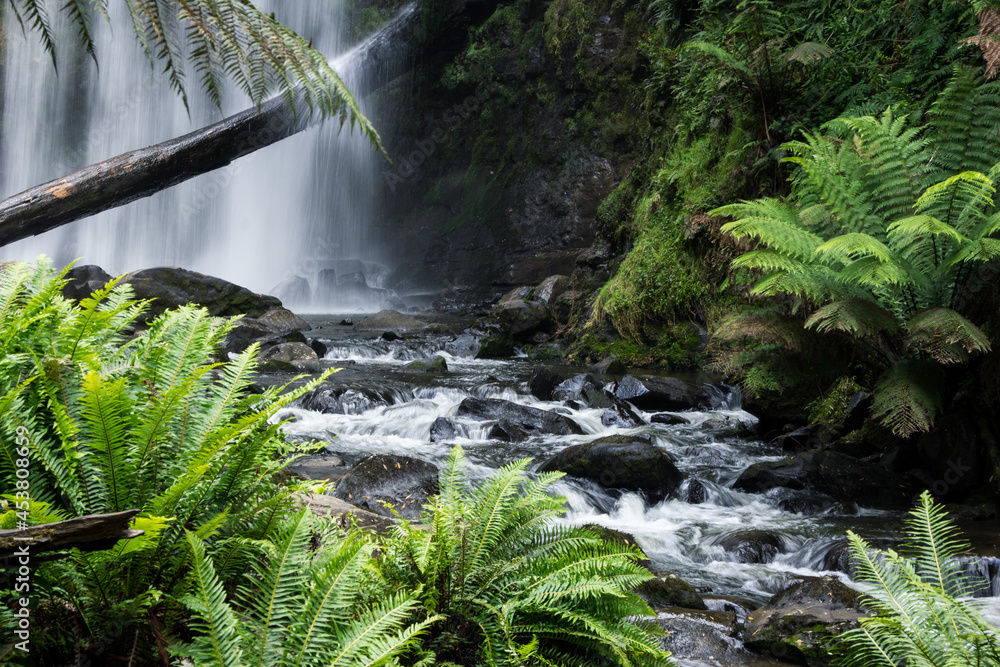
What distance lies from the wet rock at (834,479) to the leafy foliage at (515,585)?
3724 mm

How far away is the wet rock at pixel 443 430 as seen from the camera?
7.29m

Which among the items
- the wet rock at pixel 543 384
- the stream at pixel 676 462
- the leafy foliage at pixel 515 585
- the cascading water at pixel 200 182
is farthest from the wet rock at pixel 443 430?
the cascading water at pixel 200 182

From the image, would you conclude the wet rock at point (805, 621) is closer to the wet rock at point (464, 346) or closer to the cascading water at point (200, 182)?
the wet rock at point (464, 346)

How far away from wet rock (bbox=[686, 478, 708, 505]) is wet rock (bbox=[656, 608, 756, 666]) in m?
1.98

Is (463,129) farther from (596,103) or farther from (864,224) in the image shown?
(864,224)

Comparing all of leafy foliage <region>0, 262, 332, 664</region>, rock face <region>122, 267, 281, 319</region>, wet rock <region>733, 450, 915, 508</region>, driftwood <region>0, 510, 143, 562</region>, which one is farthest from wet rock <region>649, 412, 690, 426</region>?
rock face <region>122, 267, 281, 319</region>

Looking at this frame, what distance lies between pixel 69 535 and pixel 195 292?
551 inches

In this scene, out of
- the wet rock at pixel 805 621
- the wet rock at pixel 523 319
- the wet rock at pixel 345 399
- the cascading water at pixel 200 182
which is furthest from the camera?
the cascading water at pixel 200 182

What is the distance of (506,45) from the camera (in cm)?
2275

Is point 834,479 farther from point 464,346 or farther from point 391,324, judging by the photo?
point 391,324

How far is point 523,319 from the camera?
13.8 m

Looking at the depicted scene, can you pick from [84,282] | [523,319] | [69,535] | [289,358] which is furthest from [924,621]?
[84,282]

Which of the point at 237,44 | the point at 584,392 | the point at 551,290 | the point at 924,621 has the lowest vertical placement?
the point at 584,392

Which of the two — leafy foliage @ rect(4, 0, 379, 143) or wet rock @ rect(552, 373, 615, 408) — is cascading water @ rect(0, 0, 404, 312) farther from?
leafy foliage @ rect(4, 0, 379, 143)
